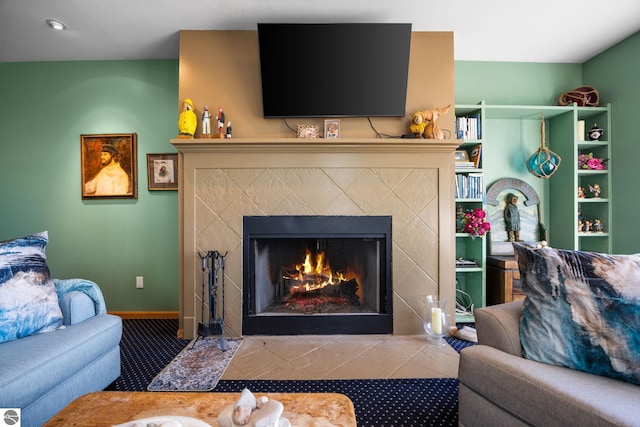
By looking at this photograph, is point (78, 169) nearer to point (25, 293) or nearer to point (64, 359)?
point (25, 293)

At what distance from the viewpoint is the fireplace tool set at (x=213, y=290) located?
2426 mm

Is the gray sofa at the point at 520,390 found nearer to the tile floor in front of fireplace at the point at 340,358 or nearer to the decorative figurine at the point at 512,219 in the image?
the tile floor in front of fireplace at the point at 340,358

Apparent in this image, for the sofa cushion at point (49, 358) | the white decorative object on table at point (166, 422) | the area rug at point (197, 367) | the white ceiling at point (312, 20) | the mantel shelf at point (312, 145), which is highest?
the white ceiling at point (312, 20)


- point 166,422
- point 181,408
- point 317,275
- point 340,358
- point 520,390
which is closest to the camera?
point 166,422

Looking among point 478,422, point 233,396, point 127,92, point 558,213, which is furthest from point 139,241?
point 558,213

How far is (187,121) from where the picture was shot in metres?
2.50

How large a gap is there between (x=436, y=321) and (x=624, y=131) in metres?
2.42

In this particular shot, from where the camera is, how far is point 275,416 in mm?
781

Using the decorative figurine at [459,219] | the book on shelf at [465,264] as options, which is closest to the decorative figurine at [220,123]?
the decorative figurine at [459,219]

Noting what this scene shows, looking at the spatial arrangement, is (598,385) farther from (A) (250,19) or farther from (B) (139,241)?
(B) (139,241)

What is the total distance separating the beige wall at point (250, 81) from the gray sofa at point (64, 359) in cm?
153

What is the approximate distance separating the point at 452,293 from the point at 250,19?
2747 millimetres

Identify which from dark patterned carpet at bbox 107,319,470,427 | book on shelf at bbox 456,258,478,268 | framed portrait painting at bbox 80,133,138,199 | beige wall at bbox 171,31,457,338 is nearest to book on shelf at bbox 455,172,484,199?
beige wall at bbox 171,31,457,338

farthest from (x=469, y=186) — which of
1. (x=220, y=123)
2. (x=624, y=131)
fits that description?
(x=220, y=123)
